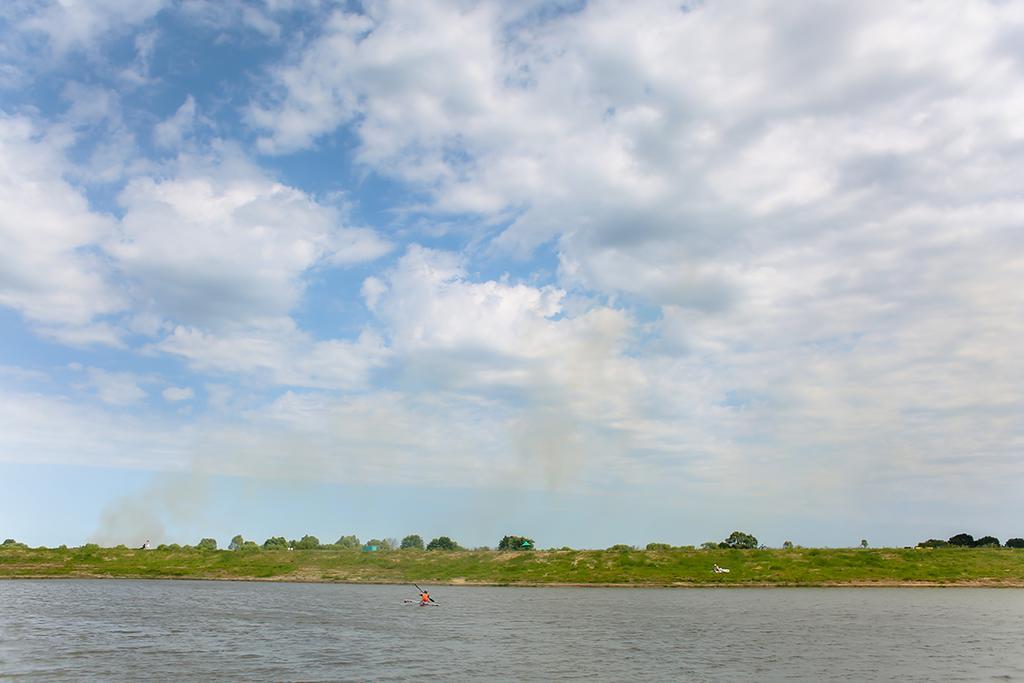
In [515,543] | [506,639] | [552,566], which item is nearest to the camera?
[506,639]

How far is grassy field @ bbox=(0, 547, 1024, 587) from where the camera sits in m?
134

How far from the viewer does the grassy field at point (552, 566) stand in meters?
134

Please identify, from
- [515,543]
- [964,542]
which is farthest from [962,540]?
[515,543]

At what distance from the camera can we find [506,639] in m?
57.6

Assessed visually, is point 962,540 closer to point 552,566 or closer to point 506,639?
point 552,566

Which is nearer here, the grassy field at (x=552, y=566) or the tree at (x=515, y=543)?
the grassy field at (x=552, y=566)

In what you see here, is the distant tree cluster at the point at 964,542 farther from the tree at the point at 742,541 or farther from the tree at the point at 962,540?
the tree at the point at 742,541

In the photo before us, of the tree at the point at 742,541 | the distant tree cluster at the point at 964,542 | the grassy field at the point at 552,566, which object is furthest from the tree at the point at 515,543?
the distant tree cluster at the point at 964,542

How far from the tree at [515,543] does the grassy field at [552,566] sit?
42.9 feet

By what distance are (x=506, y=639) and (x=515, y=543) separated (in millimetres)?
130223

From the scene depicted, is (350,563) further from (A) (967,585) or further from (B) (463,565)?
(A) (967,585)

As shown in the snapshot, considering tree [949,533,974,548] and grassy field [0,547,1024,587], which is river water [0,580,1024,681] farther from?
tree [949,533,974,548]

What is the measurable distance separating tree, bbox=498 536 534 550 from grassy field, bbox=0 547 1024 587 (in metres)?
13.1

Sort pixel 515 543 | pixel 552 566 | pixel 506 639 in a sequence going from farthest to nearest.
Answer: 1. pixel 515 543
2. pixel 552 566
3. pixel 506 639
